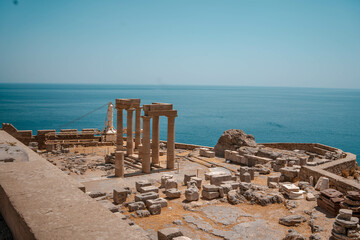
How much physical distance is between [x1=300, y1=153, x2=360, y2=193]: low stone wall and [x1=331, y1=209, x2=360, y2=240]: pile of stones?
3.63m

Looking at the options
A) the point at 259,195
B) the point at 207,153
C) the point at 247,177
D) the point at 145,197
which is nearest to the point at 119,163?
the point at 145,197

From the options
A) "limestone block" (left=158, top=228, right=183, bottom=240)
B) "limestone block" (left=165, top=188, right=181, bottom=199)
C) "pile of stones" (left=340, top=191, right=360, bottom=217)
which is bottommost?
"limestone block" (left=165, top=188, right=181, bottom=199)

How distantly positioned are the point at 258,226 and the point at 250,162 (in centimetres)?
1169

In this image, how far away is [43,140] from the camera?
94.5 feet

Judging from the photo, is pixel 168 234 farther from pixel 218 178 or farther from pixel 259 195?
pixel 218 178

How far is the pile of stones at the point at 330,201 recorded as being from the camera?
12156mm

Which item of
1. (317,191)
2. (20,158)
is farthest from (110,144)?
(20,158)

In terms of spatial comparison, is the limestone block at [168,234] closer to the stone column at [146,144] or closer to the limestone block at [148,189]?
the limestone block at [148,189]

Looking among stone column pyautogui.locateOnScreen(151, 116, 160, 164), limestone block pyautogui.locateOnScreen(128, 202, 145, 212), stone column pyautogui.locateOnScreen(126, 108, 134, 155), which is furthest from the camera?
stone column pyautogui.locateOnScreen(126, 108, 134, 155)

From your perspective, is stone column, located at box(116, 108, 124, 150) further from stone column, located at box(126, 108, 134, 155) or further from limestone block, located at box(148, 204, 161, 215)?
limestone block, located at box(148, 204, 161, 215)

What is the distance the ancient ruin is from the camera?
16.3 ft

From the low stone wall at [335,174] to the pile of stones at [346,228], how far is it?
3.63 metres

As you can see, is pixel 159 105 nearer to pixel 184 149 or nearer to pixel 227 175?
pixel 227 175

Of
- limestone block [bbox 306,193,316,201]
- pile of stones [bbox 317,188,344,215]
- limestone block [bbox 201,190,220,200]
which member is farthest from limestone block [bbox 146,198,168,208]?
pile of stones [bbox 317,188,344,215]
